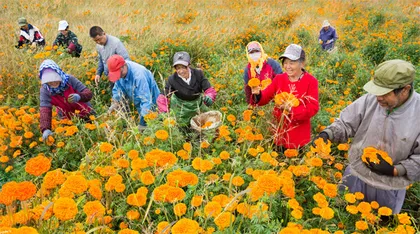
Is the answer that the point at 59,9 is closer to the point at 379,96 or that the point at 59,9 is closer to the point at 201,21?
the point at 201,21

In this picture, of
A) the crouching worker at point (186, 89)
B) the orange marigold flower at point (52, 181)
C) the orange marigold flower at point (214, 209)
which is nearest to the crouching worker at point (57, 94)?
the crouching worker at point (186, 89)

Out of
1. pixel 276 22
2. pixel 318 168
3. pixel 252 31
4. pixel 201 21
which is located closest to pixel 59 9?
pixel 201 21

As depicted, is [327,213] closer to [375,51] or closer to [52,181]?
[52,181]

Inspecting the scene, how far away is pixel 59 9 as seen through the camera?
426 inches

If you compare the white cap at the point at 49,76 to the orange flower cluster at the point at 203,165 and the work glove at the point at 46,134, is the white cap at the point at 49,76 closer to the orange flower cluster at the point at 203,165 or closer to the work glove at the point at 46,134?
the work glove at the point at 46,134

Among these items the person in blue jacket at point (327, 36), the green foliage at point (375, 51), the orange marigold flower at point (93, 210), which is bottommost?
the green foliage at point (375, 51)

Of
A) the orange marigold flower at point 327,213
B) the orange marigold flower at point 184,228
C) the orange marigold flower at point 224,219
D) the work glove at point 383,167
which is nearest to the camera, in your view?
the orange marigold flower at point 184,228

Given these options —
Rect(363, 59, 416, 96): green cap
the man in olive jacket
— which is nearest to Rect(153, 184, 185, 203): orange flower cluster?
the man in olive jacket

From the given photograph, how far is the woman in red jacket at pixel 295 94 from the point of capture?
2668 millimetres

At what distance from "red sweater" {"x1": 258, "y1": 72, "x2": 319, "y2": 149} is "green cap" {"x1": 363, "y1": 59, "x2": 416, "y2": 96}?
0.58 meters

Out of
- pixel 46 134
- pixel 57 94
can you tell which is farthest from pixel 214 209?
pixel 57 94

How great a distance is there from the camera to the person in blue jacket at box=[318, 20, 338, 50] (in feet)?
25.3

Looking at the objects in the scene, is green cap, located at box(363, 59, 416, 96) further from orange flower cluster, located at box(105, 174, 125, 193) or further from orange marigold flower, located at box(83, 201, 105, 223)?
orange marigold flower, located at box(83, 201, 105, 223)

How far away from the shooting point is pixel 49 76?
3102mm
